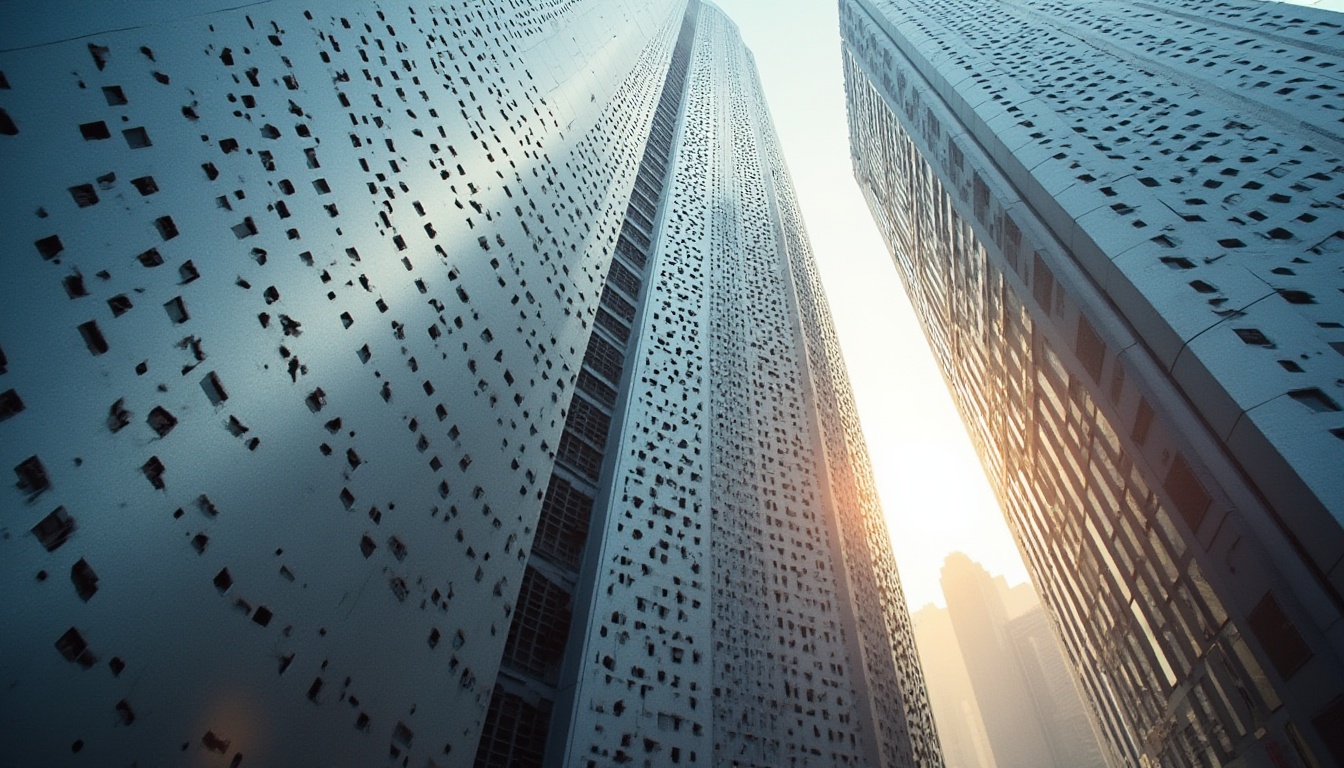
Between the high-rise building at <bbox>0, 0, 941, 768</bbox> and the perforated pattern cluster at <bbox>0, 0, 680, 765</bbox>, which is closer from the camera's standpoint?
the perforated pattern cluster at <bbox>0, 0, 680, 765</bbox>

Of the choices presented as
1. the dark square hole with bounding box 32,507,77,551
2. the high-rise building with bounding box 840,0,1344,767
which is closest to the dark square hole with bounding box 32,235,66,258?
the dark square hole with bounding box 32,507,77,551

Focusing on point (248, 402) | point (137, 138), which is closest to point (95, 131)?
point (137, 138)

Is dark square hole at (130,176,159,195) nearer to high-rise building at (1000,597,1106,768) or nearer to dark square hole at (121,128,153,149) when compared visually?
dark square hole at (121,128,153,149)

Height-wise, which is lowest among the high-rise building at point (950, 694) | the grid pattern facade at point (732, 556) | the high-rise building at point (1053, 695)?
the high-rise building at point (950, 694)

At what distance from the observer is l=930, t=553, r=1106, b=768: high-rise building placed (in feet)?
259

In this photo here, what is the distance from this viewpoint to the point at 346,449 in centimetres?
549

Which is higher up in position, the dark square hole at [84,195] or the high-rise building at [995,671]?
the dark square hole at [84,195]

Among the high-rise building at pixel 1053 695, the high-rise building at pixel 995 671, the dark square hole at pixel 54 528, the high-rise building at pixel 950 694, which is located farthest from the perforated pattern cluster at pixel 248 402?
the high-rise building at pixel 950 694

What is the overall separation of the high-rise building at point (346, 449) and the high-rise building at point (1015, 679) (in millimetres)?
81250

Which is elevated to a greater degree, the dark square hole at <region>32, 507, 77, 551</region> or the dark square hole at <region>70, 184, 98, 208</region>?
the dark square hole at <region>70, 184, 98, 208</region>

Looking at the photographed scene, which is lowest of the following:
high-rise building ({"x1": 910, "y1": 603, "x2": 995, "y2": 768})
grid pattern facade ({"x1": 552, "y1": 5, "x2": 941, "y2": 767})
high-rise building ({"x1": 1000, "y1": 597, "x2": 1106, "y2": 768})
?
high-rise building ({"x1": 910, "y1": 603, "x2": 995, "y2": 768})

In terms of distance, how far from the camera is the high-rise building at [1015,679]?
78.9 m

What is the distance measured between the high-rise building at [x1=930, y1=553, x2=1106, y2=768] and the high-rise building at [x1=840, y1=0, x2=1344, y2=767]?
6949 centimetres

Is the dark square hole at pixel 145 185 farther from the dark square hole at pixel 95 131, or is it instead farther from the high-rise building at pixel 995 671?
the high-rise building at pixel 995 671
